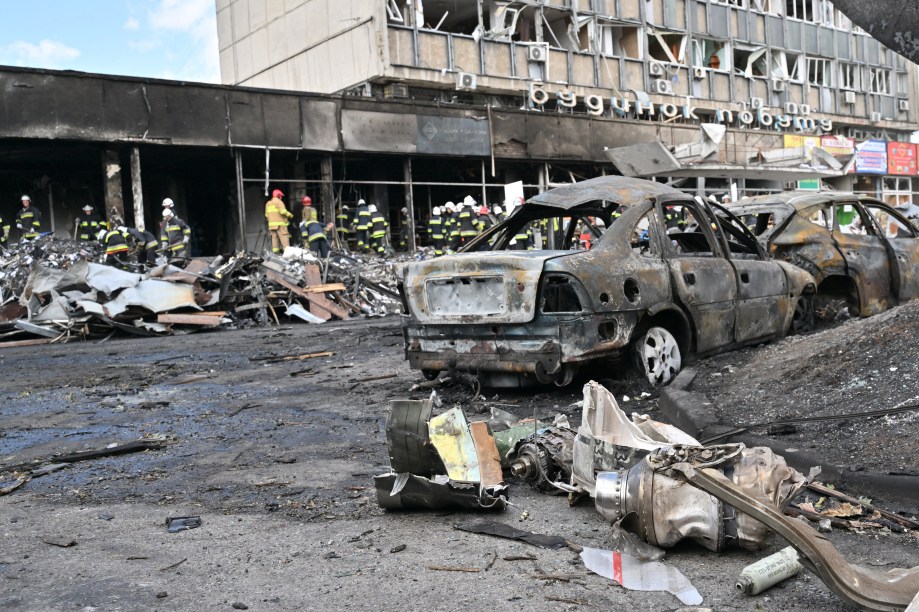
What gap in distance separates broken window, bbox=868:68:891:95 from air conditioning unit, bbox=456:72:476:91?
27.0 meters

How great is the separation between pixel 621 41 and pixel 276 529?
37.8 m

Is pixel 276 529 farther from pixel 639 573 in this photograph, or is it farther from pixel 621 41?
pixel 621 41

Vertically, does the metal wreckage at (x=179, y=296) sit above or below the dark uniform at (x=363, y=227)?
below

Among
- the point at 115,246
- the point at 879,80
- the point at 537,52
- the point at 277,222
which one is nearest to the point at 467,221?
the point at 277,222

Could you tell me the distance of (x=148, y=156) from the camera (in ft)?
88.1

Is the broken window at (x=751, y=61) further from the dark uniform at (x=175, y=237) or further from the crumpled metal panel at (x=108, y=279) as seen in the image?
the crumpled metal panel at (x=108, y=279)

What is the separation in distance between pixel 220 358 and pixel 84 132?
558 inches

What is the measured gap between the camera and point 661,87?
3822 cm

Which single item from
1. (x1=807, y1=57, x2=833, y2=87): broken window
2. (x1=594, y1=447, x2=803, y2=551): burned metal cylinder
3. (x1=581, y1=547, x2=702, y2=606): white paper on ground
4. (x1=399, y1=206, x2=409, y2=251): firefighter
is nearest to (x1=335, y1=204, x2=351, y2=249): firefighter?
(x1=399, y1=206, x2=409, y2=251): firefighter

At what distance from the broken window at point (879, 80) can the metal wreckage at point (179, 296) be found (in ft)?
125

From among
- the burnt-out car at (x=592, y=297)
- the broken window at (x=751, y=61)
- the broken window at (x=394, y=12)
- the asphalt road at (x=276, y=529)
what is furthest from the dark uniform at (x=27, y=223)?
the broken window at (x=751, y=61)

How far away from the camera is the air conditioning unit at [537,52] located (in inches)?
1337

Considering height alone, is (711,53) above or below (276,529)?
above

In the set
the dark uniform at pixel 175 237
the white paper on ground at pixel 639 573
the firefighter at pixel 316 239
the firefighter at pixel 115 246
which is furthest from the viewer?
the firefighter at pixel 316 239
